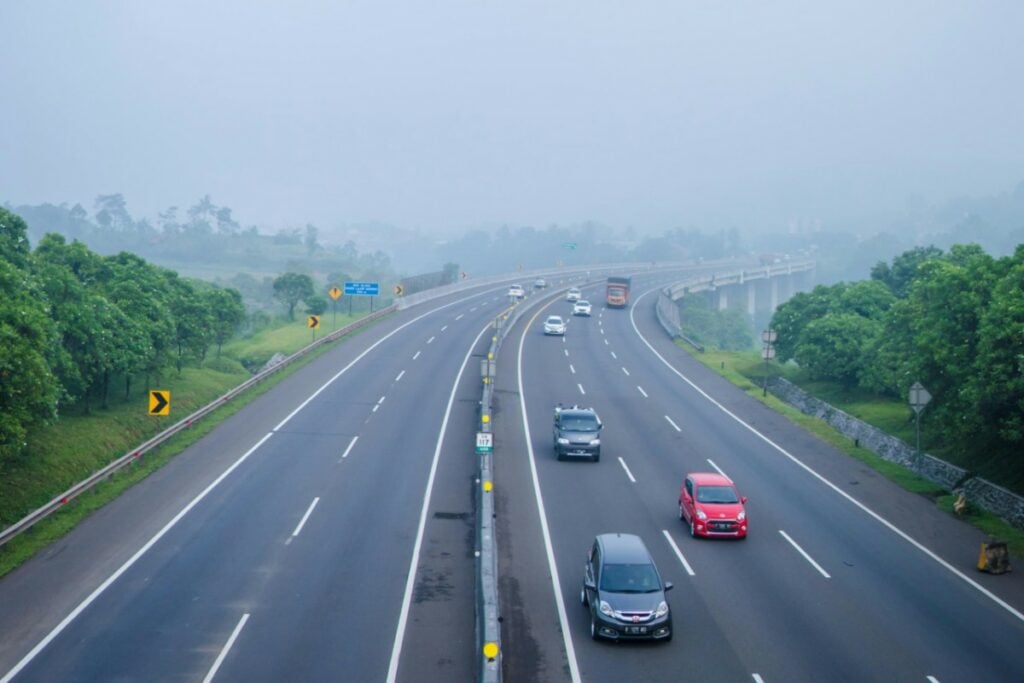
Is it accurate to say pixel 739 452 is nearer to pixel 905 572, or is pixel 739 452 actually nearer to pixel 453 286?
pixel 905 572

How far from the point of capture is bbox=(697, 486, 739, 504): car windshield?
2717cm

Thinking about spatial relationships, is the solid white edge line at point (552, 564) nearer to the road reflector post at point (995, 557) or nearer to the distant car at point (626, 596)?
the distant car at point (626, 596)

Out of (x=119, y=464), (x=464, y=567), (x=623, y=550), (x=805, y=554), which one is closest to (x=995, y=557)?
(x=805, y=554)

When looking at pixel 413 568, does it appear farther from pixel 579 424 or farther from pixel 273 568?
pixel 579 424

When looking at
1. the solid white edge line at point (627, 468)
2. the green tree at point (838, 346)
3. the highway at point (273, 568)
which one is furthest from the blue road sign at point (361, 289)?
the solid white edge line at point (627, 468)

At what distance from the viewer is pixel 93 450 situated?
117 feet

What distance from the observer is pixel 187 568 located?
2402 cm

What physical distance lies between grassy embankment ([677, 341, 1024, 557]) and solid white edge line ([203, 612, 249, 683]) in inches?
794

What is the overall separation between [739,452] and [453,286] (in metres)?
69.6

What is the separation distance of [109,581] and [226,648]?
546 centimetres

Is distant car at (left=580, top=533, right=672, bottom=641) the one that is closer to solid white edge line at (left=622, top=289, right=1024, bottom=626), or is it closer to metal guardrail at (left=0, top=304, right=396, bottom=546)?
solid white edge line at (left=622, top=289, right=1024, bottom=626)

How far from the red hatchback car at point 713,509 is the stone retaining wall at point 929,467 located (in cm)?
866

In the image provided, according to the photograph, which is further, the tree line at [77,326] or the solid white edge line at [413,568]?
the tree line at [77,326]

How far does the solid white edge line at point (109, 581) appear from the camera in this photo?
18.7 m
